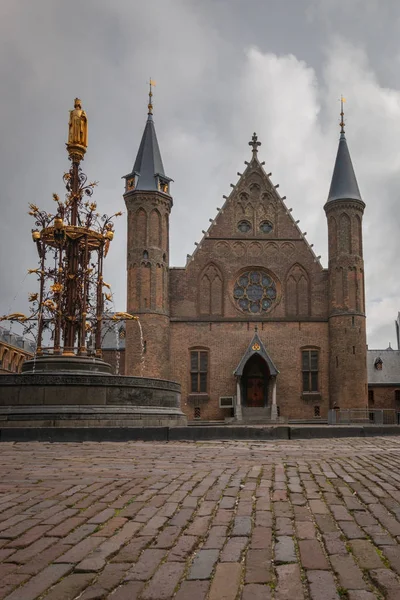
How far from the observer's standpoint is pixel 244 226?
4344 cm

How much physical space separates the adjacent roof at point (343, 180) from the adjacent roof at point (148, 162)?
35.9 ft

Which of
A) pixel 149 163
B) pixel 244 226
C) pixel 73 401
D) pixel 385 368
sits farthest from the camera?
pixel 385 368

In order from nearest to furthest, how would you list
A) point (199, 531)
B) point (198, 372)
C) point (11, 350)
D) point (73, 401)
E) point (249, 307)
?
1. point (199, 531)
2. point (73, 401)
3. point (198, 372)
4. point (249, 307)
5. point (11, 350)

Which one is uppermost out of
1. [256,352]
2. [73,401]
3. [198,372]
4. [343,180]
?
[343,180]

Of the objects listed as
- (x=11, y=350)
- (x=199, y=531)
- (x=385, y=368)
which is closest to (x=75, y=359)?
(x=199, y=531)

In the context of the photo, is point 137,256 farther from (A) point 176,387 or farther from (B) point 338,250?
(A) point 176,387

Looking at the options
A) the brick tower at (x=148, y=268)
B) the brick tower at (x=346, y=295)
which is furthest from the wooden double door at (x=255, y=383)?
the brick tower at (x=148, y=268)

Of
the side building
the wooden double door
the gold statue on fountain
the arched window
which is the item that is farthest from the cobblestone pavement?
the side building

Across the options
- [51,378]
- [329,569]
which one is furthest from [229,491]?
[51,378]

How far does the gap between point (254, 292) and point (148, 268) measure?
709 cm

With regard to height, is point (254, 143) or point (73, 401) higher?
point (254, 143)

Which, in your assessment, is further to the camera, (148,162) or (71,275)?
(148,162)

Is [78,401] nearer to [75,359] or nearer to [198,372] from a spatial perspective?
[75,359]

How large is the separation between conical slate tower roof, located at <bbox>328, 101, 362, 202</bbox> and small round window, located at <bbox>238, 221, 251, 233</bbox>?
216 inches
